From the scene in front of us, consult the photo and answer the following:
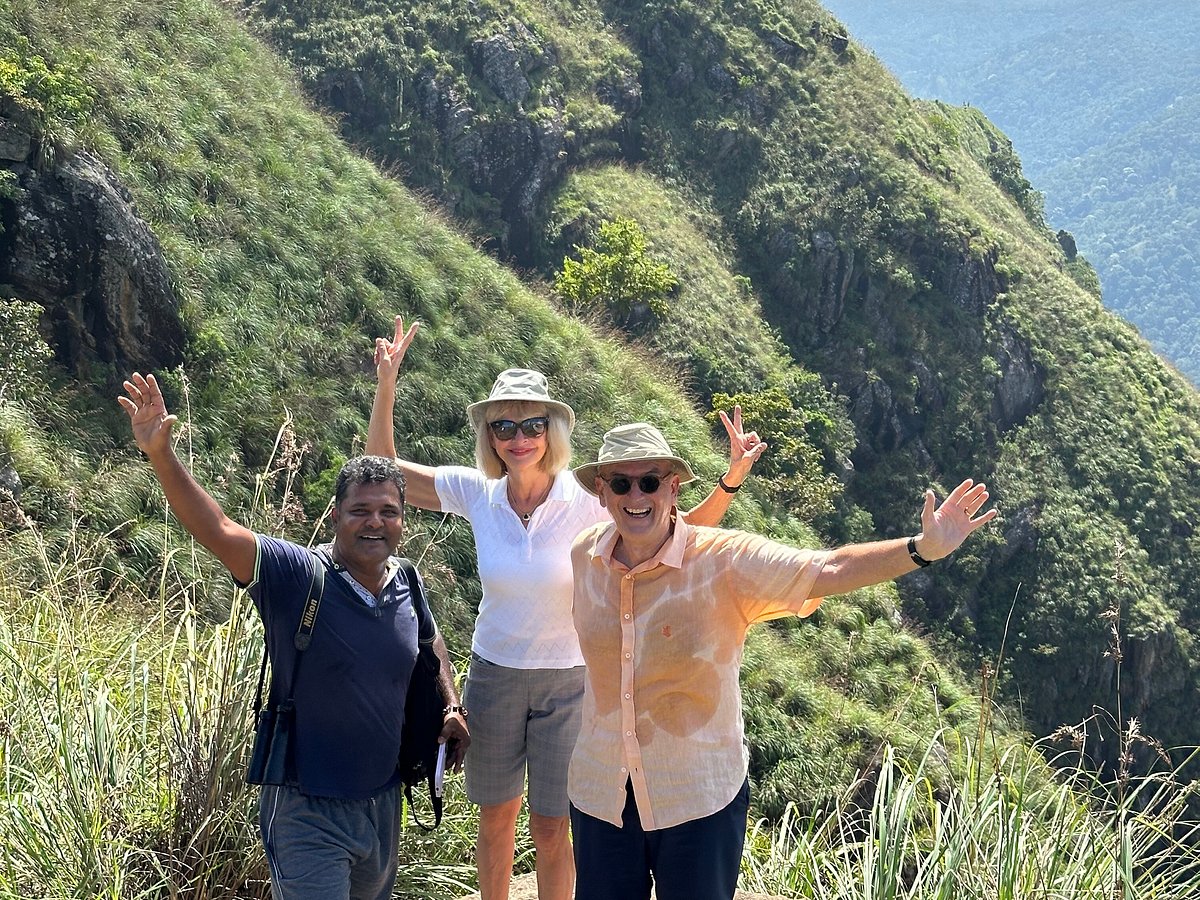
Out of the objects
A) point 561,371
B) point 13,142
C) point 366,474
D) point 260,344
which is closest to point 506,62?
point 561,371

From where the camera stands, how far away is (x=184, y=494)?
235cm

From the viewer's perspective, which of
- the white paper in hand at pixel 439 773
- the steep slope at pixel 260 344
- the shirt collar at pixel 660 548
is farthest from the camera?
the steep slope at pixel 260 344

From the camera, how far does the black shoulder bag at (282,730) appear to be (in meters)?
2.40

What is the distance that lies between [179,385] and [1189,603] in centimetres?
2936

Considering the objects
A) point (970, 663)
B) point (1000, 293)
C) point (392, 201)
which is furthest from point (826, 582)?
point (1000, 293)

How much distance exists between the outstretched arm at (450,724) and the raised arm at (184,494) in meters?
0.56

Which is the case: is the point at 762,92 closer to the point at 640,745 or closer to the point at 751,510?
the point at 751,510

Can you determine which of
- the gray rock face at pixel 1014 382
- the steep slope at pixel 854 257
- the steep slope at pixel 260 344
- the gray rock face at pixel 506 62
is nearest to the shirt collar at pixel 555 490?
the steep slope at pixel 260 344

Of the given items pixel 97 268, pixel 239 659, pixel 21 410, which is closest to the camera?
pixel 239 659

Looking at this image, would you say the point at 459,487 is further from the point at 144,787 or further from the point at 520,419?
the point at 144,787

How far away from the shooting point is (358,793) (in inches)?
97.2

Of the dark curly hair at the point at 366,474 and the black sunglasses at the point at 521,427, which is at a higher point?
the black sunglasses at the point at 521,427

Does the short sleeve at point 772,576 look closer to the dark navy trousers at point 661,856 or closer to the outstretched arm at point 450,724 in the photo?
the dark navy trousers at point 661,856

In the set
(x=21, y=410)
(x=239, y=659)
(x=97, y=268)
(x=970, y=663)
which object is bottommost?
(x=970, y=663)
